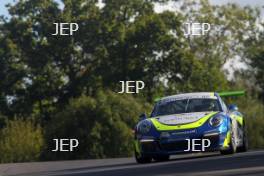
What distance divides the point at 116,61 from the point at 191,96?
34.8 meters

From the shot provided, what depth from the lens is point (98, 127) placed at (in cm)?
3594

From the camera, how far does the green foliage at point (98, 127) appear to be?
35500 millimetres

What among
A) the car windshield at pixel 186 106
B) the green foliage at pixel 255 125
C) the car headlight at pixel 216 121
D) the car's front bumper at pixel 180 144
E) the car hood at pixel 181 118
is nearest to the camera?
the car's front bumper at pixel 180 144

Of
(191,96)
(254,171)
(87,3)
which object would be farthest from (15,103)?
(254,171)

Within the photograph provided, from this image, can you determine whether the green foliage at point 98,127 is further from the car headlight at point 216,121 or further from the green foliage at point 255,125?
the car headlight at point 216,121

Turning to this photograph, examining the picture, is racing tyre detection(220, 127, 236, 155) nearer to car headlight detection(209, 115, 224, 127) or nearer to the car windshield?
car headlight detection(209, 115, 224, 127)

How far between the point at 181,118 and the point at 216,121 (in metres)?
0.68

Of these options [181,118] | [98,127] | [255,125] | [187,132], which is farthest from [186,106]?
[255,125]

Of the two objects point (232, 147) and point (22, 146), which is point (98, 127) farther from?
point (232, 147)

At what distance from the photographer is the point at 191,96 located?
1825 centimetres

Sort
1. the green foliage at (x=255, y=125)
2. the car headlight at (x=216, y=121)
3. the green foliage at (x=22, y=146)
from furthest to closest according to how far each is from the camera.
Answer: the green foliage at (x=255, y=125) < the green foliage at (x=22, y=146) < the car headlight at (x=216, y=121)

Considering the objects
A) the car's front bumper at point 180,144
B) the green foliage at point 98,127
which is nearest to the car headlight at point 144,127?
the car's front bumper at point 180,144

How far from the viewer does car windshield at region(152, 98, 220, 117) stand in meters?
17.7

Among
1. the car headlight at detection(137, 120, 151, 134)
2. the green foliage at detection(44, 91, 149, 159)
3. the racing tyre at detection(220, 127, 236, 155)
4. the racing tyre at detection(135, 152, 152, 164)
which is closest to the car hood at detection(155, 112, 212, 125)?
the car headlight at detection(137, 120, 151, 134)
